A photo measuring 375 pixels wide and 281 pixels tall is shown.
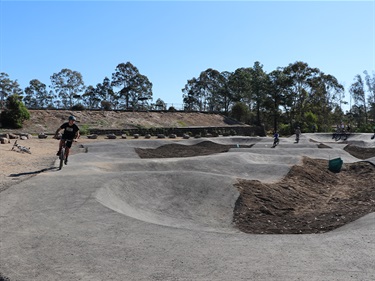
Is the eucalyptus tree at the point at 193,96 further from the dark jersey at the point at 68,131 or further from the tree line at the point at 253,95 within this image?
the dark jersey at the point at 68,131

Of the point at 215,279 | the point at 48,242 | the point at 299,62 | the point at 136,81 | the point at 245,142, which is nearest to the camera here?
the point at 215,279

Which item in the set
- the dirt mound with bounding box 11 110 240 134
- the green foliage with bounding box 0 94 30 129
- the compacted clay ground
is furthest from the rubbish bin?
the green foliage with bounding box 0 94 30 129

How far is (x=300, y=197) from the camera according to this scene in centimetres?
1202

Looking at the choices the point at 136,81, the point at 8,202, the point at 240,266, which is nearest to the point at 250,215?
the point at 240,266

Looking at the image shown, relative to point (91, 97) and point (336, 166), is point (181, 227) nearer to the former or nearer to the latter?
point (336, 166)

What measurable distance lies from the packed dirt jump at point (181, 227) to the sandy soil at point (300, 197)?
0.16 ft

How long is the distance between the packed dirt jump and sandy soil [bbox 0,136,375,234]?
0.05 meters

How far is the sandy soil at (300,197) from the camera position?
329 inches

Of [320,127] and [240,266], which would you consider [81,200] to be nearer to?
[240,266]

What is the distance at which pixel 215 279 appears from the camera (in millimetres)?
3975

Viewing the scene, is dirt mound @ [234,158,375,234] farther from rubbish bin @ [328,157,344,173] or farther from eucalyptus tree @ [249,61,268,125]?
eucalyptus tree @ [249,61,268,125]

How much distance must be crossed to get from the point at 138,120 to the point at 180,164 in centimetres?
3415

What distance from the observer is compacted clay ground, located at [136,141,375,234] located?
8281mm

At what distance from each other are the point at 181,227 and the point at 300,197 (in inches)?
256
